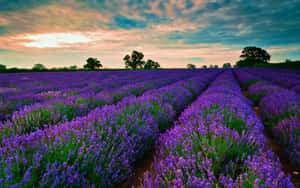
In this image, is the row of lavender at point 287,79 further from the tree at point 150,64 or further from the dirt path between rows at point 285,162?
the tree at point 150,64

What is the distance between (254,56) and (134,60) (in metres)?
51.7

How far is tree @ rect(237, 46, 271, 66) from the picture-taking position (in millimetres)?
69312

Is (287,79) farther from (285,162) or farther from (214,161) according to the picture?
(214,161)

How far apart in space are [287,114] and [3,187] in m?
4.66

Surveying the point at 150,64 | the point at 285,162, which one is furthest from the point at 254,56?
the point at 285,162

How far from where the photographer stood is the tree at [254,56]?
227ft

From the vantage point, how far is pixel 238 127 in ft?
8.29

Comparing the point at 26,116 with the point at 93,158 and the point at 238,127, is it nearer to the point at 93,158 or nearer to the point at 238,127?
the point at 93,158

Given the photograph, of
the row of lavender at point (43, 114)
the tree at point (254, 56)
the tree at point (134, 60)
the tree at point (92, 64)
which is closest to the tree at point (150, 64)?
the tree at point (134, 60)

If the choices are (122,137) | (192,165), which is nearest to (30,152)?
(122,137)

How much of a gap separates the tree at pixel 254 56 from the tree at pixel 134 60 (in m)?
45.2

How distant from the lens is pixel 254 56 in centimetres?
7044

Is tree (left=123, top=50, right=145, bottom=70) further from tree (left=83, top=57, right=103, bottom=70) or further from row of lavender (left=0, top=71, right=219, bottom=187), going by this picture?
row of lavender (left=0, top=71, right=219, bottom=187)

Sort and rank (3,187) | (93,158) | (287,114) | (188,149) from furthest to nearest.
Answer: (287,114)
(188,149)
(93,158)
(3,187)
